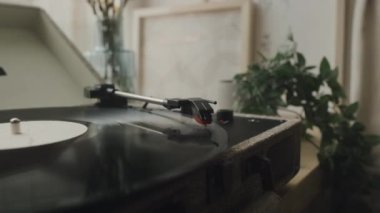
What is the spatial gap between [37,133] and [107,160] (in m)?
0.18

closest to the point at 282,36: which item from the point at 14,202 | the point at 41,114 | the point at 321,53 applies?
the point at 321,53

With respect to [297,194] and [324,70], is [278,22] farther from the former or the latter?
[297,194]

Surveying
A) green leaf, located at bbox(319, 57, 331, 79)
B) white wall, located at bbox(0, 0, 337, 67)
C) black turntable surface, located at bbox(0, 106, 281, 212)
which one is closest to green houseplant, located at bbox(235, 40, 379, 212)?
green leaf, located at bbox(319, 57, 331, 79)

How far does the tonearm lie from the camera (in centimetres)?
47

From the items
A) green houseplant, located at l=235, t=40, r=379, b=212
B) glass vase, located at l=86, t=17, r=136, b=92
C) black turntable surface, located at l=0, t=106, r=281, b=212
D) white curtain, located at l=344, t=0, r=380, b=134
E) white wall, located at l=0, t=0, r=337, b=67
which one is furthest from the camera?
glass vase, located at l=86, t=17, r=136, b=92

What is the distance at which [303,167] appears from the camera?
0.74m

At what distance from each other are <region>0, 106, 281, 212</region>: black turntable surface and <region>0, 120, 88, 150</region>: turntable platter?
0.05 ft

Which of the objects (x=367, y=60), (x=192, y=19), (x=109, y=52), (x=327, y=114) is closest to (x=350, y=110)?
A: (x=327, y=114)

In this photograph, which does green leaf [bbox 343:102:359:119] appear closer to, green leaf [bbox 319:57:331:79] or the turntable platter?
green leaf [bbox 319:57:331:79]

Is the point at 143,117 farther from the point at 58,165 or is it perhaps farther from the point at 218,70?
the point at 218,70

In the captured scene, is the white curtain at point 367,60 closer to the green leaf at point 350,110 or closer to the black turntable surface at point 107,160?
the green leaf at point 350,110

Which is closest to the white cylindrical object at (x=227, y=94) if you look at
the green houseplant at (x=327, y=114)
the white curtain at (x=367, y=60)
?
the green houseplant at (x=327, y=114)

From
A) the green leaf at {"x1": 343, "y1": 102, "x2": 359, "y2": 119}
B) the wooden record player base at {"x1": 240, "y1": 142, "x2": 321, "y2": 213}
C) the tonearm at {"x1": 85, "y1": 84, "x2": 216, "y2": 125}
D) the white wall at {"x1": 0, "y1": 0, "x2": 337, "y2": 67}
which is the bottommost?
the wooden record player base at {"x1": 240, "y1": 142, "x2": 321, "y2": 213}

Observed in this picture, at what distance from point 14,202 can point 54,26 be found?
754 mm
